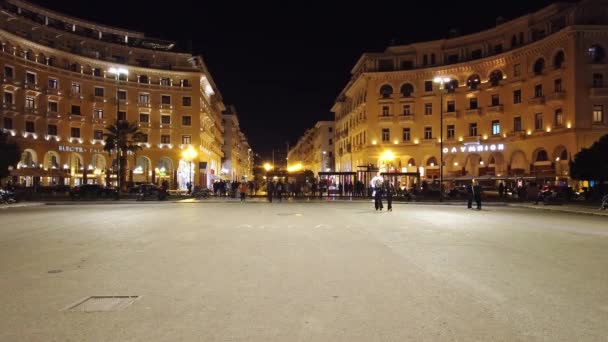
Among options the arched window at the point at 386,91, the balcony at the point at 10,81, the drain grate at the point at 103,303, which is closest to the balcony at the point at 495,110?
the arched window at the point at 386,91

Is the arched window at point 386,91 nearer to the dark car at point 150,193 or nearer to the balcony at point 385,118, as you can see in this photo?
the balcony at point 385,118

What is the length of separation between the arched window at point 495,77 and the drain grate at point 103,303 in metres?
60.0

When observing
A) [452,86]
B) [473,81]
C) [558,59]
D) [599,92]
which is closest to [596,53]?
[558,59]

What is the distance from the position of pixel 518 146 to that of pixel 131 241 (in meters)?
51.9

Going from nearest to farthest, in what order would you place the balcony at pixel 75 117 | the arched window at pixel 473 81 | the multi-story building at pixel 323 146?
1. the arched window at pixel 473 81
2. the balcony at pixel 75 117
3. the multi-story building at pixel 323 146

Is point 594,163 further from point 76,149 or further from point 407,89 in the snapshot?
point 76,149

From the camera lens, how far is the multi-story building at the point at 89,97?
56.8m

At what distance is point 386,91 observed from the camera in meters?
68.4

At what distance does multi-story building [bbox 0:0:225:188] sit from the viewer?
5678 cm

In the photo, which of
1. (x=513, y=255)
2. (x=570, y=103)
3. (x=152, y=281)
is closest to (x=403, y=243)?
(x=513, y=255)

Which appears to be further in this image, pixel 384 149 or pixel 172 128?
pixel 172 128

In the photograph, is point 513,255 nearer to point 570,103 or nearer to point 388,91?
point 570,103

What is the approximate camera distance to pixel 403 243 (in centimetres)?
1307

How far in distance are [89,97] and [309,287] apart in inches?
2593
